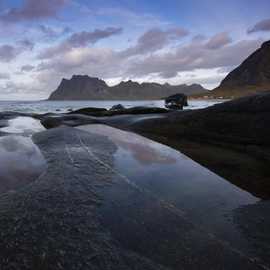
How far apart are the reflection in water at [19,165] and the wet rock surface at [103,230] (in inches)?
12.5

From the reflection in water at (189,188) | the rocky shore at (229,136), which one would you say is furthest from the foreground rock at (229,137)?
the reflection in water at (189,188)

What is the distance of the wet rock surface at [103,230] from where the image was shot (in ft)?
5.85

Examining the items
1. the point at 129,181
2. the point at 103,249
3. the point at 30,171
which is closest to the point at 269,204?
the point at 129,181

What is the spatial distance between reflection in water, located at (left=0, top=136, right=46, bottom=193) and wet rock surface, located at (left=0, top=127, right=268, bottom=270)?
319 mm

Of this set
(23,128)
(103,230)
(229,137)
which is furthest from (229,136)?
(23,128)

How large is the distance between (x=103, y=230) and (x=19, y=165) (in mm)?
2837

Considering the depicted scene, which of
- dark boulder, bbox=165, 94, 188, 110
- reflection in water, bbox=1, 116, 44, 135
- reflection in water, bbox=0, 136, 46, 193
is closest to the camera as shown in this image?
reflection in water, bbox=0, 136, 46, 193

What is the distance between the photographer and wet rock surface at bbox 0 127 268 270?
1784mm

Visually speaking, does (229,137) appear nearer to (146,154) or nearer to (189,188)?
(146,154)

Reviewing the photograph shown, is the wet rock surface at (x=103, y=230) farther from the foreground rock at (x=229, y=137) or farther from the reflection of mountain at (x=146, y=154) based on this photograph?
the foreground rock at (x=229, y=137)

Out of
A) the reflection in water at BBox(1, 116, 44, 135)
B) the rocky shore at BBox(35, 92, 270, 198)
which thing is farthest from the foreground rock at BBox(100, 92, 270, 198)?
the reflection in water at BBox(1, 116, 44, 135)

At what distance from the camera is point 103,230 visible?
86.0 inches

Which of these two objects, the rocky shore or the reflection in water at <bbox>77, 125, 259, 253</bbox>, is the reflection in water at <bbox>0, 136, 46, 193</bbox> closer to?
the reflection in water at <bbox>77, 125, 259, 253</bbox>

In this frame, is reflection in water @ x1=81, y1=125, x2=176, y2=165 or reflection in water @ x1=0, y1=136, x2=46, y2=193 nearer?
reflection in water @ x1=0, y1=136, x2=46, y2=193
